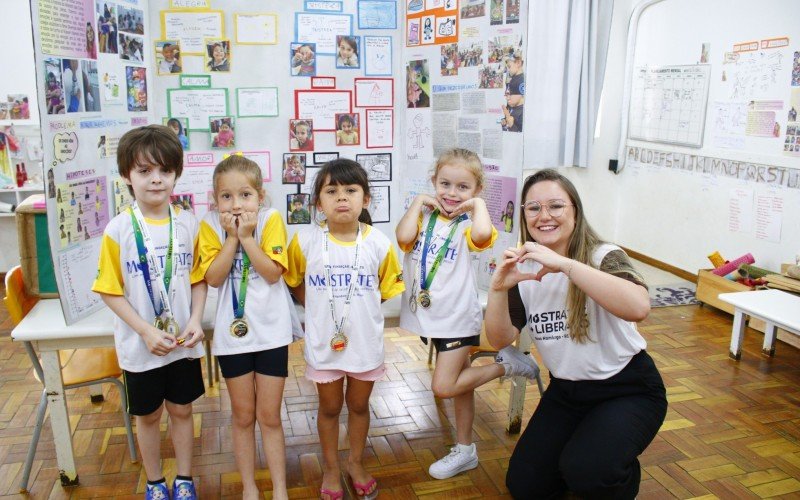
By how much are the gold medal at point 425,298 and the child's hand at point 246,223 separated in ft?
2.16

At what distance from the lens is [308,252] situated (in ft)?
7.19

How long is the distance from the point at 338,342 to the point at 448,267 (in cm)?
49

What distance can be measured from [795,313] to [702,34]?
2.60m

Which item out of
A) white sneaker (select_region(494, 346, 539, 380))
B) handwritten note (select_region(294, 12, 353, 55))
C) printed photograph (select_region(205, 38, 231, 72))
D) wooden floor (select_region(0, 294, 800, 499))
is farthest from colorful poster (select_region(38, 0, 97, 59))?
white sneaker (select_region(494, 346, 539, 380))

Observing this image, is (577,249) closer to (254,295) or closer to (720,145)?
(254,295)

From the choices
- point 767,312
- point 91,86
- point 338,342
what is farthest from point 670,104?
point 91,86

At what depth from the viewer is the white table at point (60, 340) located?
2.25 metres

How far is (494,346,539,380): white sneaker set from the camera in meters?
2.48

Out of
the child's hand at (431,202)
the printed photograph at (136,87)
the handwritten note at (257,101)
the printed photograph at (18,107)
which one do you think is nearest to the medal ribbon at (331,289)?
the child's hand at (431,202)

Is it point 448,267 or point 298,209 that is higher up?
point 298,209

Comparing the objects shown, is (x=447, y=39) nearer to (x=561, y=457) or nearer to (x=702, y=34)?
(x=561, y=457)

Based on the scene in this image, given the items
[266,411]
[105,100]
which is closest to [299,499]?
[266,411]

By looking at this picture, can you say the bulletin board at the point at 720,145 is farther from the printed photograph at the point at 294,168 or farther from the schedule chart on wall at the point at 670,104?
the printed photograph at the point at 294,168

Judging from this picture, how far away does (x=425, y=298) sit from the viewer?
2.34m
